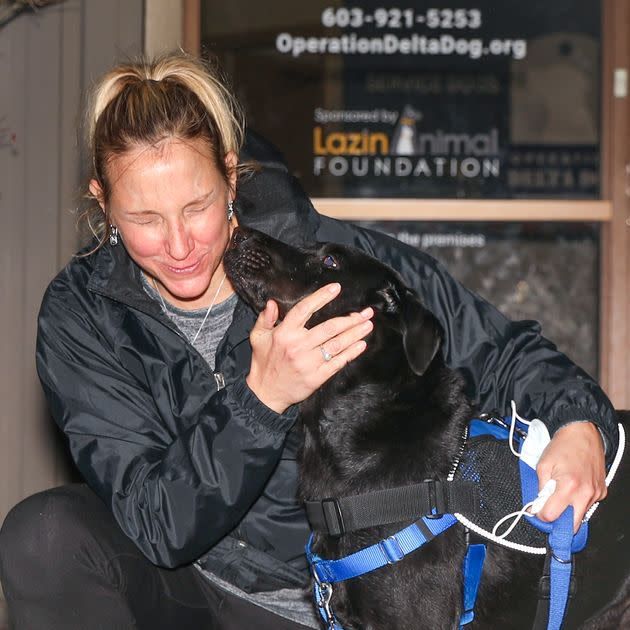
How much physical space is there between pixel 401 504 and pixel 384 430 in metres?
0.21

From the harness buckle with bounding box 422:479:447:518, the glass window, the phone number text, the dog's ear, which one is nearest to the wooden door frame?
the glass window

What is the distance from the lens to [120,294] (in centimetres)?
254

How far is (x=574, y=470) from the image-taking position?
7.32 feet

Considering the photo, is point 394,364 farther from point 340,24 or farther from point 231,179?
point 340,24

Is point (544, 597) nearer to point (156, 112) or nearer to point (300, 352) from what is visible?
point (300, 352)

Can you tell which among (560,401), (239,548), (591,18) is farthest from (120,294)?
(591,18)

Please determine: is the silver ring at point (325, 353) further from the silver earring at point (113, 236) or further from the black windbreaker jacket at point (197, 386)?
the silver earring at point (113, 236)

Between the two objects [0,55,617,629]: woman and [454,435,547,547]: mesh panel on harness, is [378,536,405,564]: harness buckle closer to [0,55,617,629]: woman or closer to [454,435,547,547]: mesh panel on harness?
[454,435,547,547]: mesh panel on harness

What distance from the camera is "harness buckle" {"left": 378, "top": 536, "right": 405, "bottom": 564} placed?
2215 millimetres

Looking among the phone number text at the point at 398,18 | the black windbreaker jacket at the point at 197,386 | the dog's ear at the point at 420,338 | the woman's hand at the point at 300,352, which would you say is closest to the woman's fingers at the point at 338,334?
the woman's hand at the point at 300,352

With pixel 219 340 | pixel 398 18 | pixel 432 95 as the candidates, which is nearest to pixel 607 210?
pixel 432 95

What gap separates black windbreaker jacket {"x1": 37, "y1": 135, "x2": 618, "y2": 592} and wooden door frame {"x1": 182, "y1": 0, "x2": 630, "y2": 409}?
1.61 metres

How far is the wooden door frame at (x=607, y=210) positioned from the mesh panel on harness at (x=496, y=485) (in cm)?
215

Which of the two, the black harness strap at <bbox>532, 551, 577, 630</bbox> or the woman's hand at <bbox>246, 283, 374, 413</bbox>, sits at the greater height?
the woman's hand at <bbox>246, 283, 374, 413</bbox>
